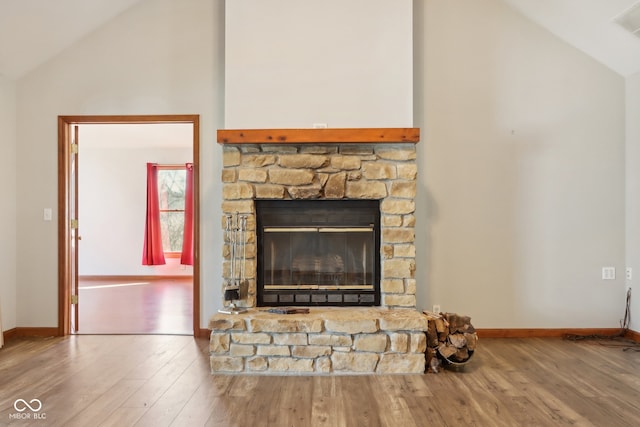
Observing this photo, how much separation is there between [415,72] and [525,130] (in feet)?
3.56

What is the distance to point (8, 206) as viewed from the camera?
378cm

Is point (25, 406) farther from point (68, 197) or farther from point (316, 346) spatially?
point (68, 197)

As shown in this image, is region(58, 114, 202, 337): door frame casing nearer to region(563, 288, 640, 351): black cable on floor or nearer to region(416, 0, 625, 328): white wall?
region(416, 0, 625, 328): white wall

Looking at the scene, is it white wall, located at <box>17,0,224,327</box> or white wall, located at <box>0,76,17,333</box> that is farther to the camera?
white wall, located at <box>17,0,224,327</box>

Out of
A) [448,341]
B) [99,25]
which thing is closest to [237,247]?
[448,341]

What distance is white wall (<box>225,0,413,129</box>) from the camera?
10.6 feet

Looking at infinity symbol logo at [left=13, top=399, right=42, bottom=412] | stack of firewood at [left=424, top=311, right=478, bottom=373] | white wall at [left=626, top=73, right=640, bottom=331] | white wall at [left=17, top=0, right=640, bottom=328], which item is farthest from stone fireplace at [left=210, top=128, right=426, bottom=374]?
white wall at [left=626, top=73, right=640, bottom=331]

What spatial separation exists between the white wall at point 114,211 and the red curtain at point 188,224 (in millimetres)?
200

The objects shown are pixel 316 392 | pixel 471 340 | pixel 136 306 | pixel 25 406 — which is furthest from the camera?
pixel 136 306

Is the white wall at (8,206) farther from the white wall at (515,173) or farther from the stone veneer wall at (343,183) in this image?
the white wall at (515,173)

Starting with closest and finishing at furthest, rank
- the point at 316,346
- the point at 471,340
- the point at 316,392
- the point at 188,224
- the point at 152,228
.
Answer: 1. the point at 316,392
2. the point at 316,346
3. the point at 471,340
4. the point at 152,228
5. the point at 188,224

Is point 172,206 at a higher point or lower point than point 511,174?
lower

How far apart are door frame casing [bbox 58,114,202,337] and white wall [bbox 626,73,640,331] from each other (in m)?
3.71

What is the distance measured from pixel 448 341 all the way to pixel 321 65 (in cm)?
222
